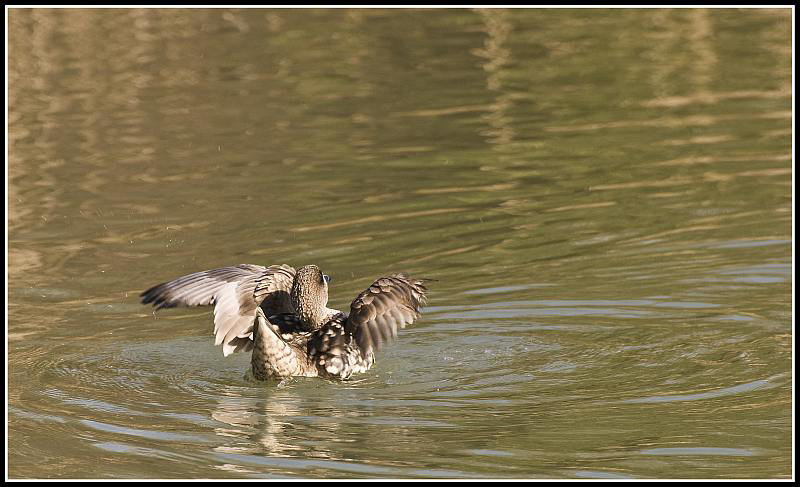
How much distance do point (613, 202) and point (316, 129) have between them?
14.3 ft

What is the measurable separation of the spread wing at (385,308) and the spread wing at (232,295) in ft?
2.42

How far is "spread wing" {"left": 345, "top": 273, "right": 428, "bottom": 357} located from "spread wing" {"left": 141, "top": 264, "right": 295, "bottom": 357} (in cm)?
74

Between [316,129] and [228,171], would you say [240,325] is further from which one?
[316,129]

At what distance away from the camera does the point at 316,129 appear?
15453mm

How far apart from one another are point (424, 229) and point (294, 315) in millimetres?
3163

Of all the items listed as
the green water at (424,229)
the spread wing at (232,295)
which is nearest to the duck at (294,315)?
the spread wing at (232,295)

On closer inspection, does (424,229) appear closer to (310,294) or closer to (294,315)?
(294,315)

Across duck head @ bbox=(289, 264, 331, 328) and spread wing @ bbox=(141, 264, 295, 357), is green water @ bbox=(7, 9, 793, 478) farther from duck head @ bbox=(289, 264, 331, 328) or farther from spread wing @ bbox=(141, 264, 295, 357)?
duck head @ bbox=(289, 264, 331, 328)

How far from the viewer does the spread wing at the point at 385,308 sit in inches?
317

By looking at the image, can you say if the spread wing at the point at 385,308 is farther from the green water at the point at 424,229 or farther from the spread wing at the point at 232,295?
the spread wing at the point at 232,295

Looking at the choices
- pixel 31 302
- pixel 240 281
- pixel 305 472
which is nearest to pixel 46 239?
pixel 31 302

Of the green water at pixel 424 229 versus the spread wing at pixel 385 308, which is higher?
the spread wing at pixel 385 308

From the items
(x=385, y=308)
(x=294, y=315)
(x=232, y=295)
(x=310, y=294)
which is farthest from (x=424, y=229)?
(x=385, y=308)

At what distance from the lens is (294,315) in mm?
8688
